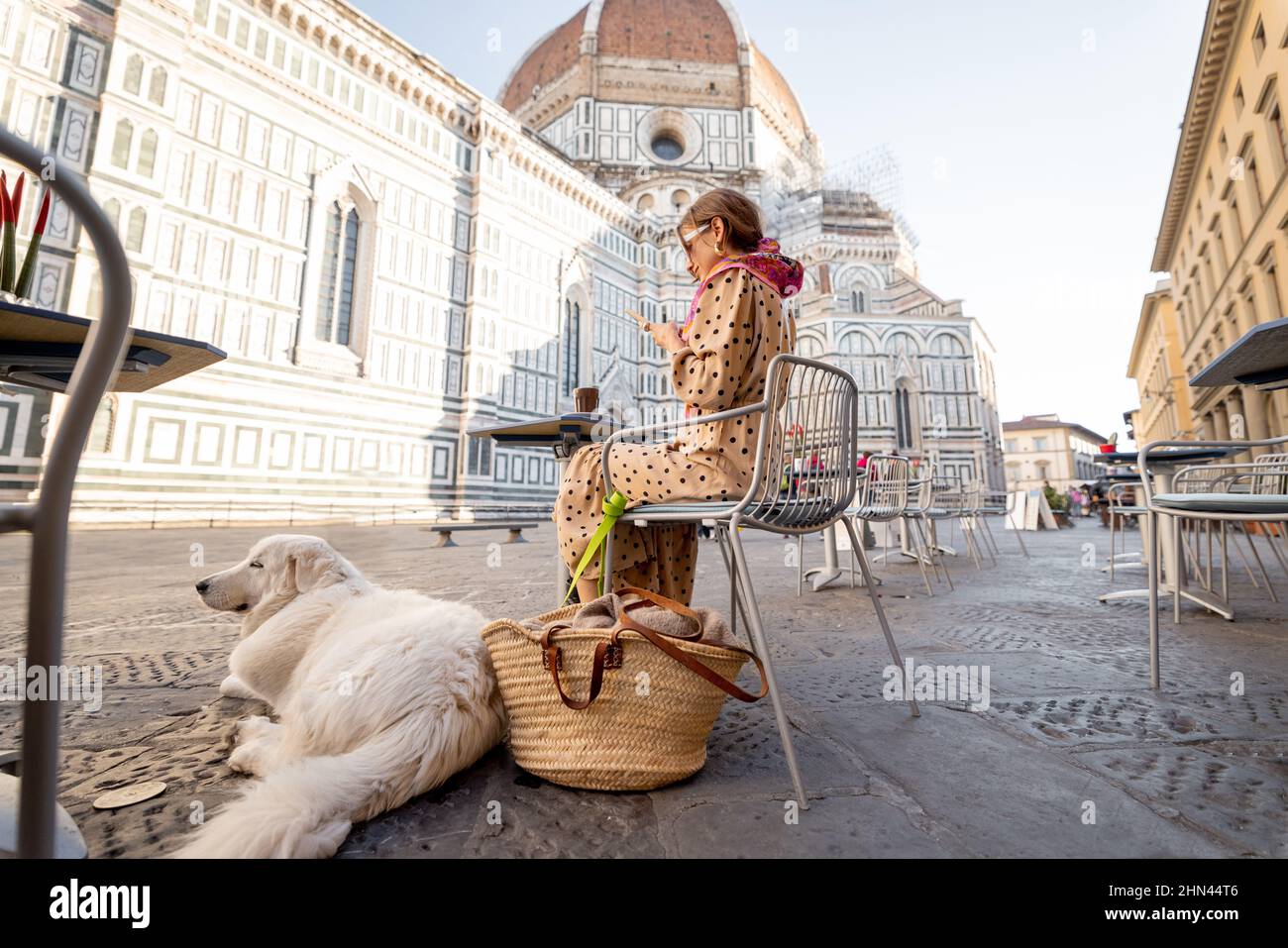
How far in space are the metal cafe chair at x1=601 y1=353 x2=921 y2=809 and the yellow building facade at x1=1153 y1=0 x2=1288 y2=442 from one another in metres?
12.1

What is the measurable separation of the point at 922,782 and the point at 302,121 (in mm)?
17177

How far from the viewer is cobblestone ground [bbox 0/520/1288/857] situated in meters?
0.93

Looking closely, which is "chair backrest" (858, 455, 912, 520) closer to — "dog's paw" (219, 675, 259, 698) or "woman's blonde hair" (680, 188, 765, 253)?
"woman's blonde hair" (680, 188, 765, 253)

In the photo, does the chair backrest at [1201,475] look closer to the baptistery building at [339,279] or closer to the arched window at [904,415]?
the baptistery building at [339,279]

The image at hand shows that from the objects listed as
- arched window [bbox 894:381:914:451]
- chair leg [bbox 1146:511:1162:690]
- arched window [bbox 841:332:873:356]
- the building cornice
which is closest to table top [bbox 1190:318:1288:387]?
chair leg [bbox 1146:511:1162:690]

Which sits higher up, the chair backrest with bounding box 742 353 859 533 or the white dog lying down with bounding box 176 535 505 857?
the chair backrest with bounding box 742 353 859 533

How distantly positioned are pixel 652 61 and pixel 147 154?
23.9 metres

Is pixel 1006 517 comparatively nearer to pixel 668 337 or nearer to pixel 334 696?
pixel 668 337

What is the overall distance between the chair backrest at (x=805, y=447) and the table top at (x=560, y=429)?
1.44 m

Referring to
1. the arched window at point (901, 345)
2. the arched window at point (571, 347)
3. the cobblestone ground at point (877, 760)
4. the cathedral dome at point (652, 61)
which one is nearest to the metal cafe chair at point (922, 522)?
the cobblestone ground at point (877, 760)

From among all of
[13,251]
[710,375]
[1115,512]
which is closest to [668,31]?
[1115,512]

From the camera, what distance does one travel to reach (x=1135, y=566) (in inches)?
188

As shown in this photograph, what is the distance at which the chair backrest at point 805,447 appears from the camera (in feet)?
4.40
